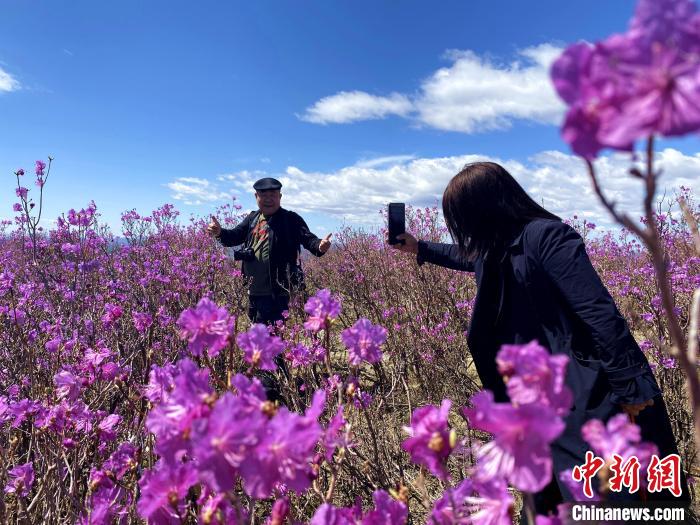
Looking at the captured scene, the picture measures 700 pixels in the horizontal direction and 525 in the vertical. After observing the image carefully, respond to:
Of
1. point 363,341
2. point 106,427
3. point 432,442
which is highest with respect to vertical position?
point 363,341

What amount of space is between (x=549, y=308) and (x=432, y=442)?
113 cm

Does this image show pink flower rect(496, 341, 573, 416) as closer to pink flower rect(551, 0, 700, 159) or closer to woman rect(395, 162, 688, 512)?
pink flower rect(551, 0, 700, 159)

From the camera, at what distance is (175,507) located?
0.91 metres

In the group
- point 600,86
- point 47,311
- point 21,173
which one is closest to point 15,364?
point 47,311

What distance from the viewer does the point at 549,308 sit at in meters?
1.72

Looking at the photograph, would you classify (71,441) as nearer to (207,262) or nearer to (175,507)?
(175,507)

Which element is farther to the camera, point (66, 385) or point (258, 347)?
point (66, 385)

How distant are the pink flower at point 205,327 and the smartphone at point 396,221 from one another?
1.87 meters

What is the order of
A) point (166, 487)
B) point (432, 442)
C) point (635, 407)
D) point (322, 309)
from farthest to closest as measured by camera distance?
1. point (635, 407)
2. point (322, 309)
3. point (166, 487)
4. point (432, 442)

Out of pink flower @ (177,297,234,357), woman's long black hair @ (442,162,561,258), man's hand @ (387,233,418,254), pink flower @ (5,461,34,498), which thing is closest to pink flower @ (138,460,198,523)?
pink flower @ (177,297,234,357)

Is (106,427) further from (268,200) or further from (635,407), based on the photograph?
(268,200)

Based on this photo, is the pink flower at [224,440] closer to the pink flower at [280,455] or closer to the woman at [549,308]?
the pink flower at [280,455]

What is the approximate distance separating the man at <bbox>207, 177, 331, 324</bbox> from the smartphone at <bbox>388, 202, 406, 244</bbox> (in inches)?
54.3

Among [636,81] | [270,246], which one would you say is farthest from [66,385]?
[270,246]
